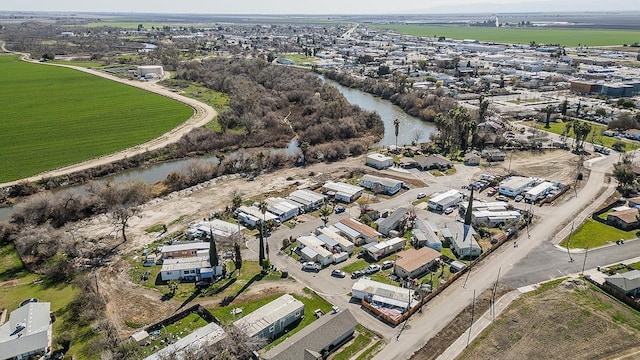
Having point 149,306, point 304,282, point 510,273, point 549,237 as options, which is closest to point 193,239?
point 149,306

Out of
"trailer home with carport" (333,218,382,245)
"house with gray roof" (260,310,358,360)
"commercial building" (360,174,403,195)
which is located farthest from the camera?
"commercial building" (360,174,403,195)

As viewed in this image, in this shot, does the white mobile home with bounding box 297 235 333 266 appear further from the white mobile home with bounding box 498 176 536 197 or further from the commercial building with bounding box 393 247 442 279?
the white mobile home with bounding box 498 176 536 197

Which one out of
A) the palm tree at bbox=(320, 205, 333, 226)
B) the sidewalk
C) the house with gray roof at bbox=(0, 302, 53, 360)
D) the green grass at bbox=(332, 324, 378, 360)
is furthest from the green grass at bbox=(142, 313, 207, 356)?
the palm tree at bbox=(320, 205, 333, 226)

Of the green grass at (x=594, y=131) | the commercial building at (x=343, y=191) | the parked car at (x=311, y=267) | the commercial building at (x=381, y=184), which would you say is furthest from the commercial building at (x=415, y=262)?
the green grass at (x=594, y=131)

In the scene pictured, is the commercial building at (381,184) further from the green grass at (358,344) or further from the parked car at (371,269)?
the green grass at (358,344)

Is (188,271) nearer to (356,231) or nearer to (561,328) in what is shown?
(356,231)

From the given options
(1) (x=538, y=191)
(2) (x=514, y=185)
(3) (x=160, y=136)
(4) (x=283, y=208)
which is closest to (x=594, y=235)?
(1) (x=538, y=191)

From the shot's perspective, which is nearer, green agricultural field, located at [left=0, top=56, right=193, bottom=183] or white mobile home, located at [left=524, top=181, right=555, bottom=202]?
white mobile home, located at [left=524, top=181, right=555, bottom=202]
